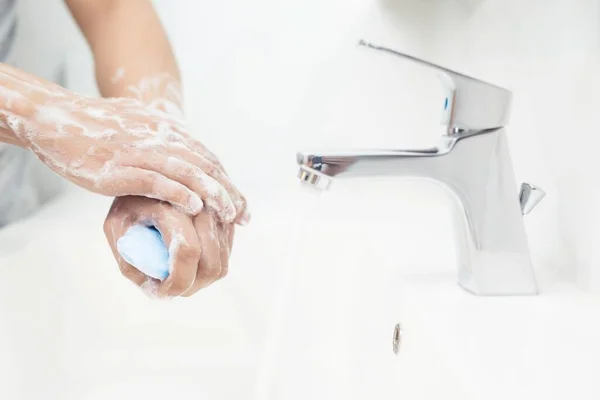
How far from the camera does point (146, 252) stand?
0.44 m

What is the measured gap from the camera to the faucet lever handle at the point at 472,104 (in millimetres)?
472

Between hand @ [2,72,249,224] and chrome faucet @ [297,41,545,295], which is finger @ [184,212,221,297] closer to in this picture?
hand @ [2,72,249,224]

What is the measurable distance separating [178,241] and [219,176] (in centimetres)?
7

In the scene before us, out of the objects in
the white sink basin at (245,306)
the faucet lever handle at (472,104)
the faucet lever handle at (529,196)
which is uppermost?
the faucet lever handle at (472,104)

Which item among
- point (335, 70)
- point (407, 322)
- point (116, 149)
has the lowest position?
point (407, 322)

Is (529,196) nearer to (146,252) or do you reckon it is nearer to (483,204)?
(483,204)

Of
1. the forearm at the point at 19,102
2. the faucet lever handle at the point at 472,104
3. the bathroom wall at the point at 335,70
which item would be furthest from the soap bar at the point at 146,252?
the bathroom wall at the point at 335,70

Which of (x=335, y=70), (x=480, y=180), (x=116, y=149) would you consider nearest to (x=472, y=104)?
(x=480, y=180)

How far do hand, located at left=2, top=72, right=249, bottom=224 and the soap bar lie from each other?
0.03 m

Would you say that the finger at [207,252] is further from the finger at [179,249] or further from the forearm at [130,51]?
the forearm at [130,51]

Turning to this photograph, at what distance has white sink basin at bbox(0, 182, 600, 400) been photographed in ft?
2.05

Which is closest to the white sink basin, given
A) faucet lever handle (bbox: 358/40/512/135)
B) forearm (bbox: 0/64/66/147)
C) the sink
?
the sink

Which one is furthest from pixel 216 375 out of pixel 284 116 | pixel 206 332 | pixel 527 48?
pixel 527 48

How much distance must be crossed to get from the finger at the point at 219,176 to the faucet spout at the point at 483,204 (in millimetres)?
118
